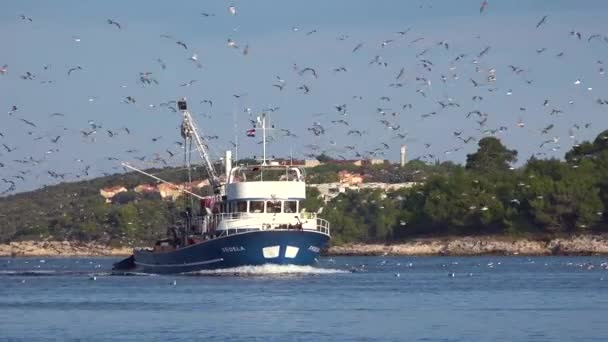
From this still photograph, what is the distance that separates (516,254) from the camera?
179500 millimetres

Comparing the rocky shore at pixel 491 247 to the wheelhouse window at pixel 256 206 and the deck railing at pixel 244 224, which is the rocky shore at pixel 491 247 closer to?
the deck railing at pixel 244 224

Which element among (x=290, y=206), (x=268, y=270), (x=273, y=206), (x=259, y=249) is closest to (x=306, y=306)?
(x=259, y=249)

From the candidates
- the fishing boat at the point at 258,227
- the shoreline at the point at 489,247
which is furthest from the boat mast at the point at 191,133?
the shoreline at the point at 489,247

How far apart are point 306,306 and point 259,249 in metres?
25.0

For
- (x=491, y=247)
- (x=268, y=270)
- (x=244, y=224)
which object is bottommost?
(x=268, y=270)

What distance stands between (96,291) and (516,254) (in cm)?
8719

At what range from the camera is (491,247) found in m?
187

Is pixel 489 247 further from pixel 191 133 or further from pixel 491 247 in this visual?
pixel 191 133

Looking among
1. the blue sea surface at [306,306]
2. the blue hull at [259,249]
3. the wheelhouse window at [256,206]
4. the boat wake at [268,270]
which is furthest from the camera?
the wheelhouse window at [256,206]

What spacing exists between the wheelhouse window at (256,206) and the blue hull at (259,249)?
237 centimetres

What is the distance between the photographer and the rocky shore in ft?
583

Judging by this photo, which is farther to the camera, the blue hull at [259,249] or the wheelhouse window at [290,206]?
the wheelhouse window at [290,206]

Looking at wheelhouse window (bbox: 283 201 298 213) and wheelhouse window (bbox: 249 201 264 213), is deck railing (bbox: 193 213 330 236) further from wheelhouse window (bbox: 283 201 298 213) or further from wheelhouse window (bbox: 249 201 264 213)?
wheelhouse window (bbox: 283 201 298 213)

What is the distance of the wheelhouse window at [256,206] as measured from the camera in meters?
108
